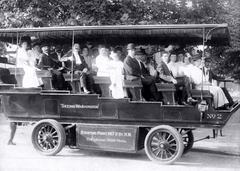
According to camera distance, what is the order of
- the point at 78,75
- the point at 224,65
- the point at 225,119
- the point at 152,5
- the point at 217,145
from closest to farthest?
the point at 225,119 < the point at 78,75 < the point at 217,145 < the point at 152,5 < the point at 224,65

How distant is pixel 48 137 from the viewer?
25.4 feet

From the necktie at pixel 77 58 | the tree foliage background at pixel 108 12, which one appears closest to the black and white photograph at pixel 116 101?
the necktie at pixel 77 58

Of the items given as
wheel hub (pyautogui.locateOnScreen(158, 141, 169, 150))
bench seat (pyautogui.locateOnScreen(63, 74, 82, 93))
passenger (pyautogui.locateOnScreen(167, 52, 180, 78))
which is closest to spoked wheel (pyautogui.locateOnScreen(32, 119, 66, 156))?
bench seat (pyautogui.locateOnScreen(63, 74, 82, 93))

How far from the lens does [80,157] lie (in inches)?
310

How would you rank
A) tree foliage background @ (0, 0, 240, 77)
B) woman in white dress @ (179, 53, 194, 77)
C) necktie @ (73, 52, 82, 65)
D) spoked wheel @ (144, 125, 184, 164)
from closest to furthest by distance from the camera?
spoked wheel @ (144, 125, 184, 164) → woman in white dress @ (179, 53, 194, 77) → necktie @ (73, 52, 82, 65) → tree foliage background @ (0, 0, 240, 77)

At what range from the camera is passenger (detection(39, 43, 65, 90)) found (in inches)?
315

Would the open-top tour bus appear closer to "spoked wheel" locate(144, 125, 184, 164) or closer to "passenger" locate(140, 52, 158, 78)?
"spoked wheel" locate(144, 125, 184, 164)

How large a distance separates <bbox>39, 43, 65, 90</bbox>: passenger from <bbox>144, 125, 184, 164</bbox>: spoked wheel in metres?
2.33

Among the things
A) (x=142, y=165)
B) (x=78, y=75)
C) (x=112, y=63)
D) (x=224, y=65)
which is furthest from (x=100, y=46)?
(x=224, y=65)

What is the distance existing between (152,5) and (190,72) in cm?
389

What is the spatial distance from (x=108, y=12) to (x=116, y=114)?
474 cm

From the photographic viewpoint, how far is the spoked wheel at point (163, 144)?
694cm

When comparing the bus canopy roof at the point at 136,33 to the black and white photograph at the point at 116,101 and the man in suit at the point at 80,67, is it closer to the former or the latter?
the black and white photograph at the point at 116,101

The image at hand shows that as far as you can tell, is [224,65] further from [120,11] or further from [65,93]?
[65,93]
